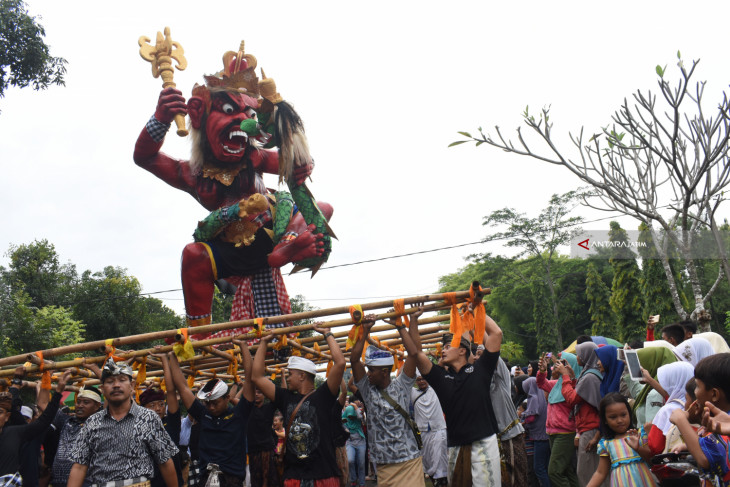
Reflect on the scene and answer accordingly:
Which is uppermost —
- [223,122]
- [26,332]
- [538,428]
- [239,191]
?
[223,122]

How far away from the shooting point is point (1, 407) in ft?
14.5

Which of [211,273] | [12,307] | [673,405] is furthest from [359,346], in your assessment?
[12,307]

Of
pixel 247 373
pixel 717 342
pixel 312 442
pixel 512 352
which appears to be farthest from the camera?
pixel 512 352

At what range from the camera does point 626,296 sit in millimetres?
24422

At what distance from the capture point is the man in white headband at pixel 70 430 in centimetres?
486

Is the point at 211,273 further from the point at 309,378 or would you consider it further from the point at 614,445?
the point at 614,445

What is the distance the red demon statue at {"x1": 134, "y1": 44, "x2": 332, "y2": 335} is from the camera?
806 centimetres

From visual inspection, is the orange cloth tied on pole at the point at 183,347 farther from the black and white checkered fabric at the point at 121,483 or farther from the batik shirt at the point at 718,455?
the batik shirt at the point at 718,455

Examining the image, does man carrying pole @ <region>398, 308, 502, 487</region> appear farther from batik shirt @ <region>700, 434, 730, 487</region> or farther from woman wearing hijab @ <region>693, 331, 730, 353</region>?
woman wearing hijab @ <region>693, 331, 730, 353</region>

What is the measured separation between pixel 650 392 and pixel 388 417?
208cm

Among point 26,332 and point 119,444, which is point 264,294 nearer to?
point 119,444

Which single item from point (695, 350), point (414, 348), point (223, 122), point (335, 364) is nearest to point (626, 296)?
point (223, 122)

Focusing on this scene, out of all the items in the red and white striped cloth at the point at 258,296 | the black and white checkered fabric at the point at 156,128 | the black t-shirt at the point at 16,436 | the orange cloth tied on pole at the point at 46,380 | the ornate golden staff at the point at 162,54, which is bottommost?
the black t-shirt at the point at 16,436

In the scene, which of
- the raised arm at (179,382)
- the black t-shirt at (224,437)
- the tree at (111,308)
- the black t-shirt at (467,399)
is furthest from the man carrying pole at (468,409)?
the tree at (111,308)
